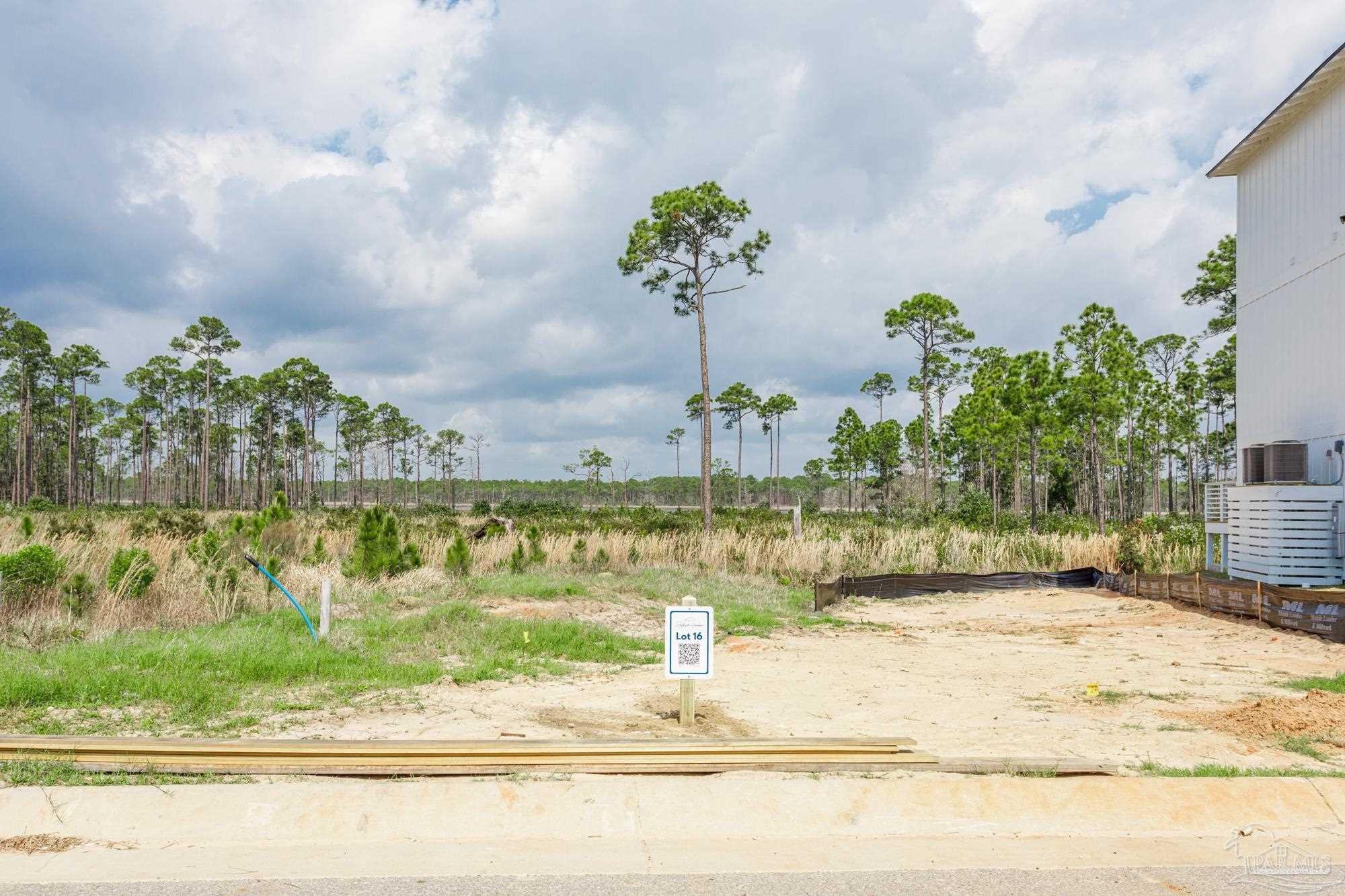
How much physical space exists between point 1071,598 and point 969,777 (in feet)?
44.5

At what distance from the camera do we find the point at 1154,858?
447cm

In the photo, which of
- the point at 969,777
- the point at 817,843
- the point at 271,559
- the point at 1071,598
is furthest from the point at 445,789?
the point at 1071,598

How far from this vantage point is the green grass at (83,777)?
517 centimetres

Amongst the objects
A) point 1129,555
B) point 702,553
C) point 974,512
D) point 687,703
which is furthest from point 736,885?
point 974,512

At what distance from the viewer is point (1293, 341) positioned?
15688mm

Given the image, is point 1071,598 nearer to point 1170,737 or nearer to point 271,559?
point 1170,737

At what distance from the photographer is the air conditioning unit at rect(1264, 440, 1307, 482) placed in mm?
14734

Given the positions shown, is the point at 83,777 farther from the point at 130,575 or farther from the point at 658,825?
the point at 130,575

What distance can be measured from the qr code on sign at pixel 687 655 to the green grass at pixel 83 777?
3094mm

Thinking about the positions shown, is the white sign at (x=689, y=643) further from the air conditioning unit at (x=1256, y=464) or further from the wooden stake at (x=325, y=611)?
the air conditioning unit at (x=1256, y=464)

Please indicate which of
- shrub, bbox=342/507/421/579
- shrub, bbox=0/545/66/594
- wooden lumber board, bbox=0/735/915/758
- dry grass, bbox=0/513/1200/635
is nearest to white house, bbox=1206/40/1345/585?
dry grass, bbox=0/513/1200/635

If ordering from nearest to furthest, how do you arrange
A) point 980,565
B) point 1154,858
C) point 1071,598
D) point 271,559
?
point 1154,858 → point 271,559 → point 1071,598 → point 980,565

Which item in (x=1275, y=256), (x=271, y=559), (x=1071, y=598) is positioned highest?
(x=1275, y=256)

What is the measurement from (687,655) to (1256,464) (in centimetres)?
1464
